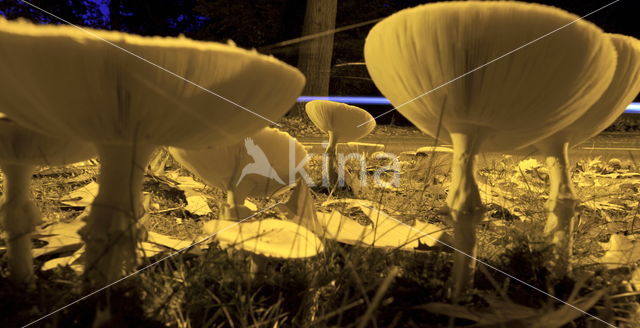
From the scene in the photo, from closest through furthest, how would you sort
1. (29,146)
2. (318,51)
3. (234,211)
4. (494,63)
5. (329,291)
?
(494,63)
(29,146)
(329,291)
(234,211)
(318,51)

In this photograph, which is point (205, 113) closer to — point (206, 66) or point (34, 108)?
point (206, 66)

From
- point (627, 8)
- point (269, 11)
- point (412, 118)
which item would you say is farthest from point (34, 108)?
point (627, 8)

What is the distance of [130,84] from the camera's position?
2.25 feet

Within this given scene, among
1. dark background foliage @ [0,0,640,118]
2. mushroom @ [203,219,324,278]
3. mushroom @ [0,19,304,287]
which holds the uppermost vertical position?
dark background foliage @ [0,0,640,118]

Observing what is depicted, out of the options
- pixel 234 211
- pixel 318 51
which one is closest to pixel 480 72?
pixel 234 211

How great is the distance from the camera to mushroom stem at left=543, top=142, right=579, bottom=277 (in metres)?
1.14

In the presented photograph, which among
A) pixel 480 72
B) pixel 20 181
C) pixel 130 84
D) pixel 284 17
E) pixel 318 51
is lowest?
pixel 20 181

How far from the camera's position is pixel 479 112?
0.90 metres

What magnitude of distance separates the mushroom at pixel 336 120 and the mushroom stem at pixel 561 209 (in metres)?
1.37

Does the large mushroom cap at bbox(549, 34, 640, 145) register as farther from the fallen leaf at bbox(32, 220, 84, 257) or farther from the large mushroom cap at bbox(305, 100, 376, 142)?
the fallen leaf at bbox(32, 220, 84, 257)

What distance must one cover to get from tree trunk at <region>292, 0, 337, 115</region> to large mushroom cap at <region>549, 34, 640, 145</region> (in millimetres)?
6115

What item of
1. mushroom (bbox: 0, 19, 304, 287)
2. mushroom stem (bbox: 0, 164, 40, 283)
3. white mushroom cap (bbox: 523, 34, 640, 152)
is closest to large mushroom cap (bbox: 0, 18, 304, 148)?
mushroom (bbox: 0, 19, 304, 287)

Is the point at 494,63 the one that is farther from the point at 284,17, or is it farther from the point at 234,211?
the point at 284,17

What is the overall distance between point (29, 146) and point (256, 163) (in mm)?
594
